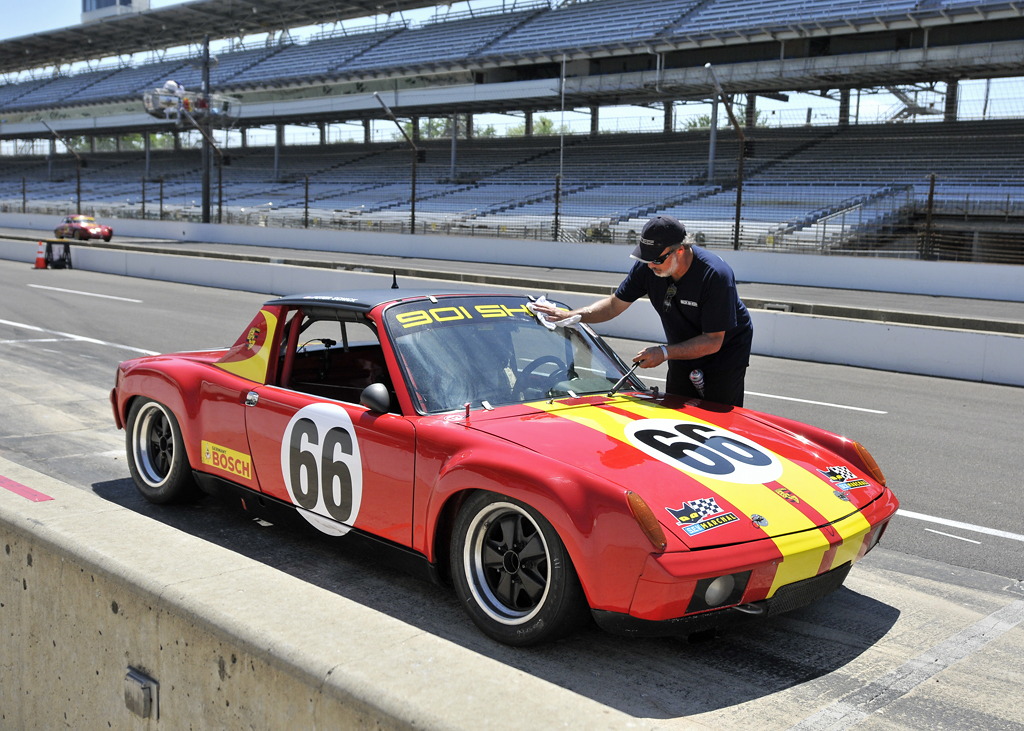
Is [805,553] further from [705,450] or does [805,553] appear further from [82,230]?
[82,230]

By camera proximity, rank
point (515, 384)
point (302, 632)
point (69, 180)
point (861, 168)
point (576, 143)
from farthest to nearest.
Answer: point (69, 180)
point (576, 143)
point (861, 168)
point (515, 384)
point (302, 632)

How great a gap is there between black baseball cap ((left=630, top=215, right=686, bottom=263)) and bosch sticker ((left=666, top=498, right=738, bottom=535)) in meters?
1.61

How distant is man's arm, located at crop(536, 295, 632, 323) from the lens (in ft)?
14.5

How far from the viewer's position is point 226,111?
56.2m

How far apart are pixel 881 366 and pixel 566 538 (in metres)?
10.2

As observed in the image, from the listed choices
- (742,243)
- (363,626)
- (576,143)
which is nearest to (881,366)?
(363,626)

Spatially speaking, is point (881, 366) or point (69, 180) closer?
point (881, 366)

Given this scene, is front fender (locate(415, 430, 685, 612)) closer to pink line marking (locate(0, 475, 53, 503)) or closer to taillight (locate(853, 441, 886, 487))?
taillight (locate(853, 441, 886, 487))

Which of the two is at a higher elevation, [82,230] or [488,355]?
[82,230]

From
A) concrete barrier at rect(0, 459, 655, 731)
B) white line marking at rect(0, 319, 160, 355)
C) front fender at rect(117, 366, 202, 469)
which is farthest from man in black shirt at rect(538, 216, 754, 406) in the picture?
white line marking at rect(0, 319, 160, 355)

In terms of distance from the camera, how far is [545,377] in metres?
4.18

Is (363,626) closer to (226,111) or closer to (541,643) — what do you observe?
(541,643)

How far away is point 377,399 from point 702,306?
73.2 inches

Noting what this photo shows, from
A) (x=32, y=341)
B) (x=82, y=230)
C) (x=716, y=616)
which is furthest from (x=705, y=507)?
(x=82, y=230)
